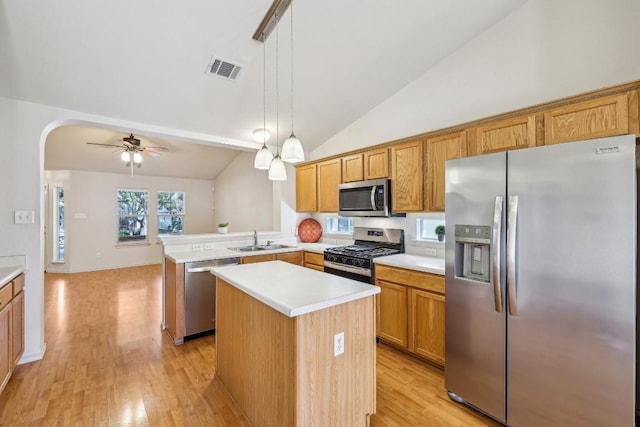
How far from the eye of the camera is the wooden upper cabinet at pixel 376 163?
10.9 ft

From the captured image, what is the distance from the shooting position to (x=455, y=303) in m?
2.10

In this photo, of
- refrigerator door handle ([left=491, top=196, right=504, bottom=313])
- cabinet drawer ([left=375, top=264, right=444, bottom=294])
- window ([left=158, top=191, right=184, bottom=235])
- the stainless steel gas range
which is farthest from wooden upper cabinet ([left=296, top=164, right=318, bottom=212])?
window ([left=158, top=191, right=184, bottom=235])

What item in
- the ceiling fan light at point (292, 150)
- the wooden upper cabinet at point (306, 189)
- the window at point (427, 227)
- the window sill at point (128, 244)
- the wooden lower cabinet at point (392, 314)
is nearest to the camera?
the ceiling fan light at point (292, 150)

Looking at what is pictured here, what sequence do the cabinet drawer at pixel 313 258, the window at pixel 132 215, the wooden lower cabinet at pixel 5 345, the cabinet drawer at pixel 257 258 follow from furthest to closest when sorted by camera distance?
the window at pixel 132 215 < the cabinet drawer at pixel 313 258 < the cabinet drawer at pixel 257 258 < the wooden lower cabinet at pixel 5 345

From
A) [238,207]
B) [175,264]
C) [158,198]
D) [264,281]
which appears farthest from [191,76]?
[158,198]

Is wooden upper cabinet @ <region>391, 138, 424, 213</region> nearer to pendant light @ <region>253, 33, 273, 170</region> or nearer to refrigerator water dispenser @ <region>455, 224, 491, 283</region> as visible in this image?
refrigerator water dispenser @ <region>455, 224, 491, 283</region>

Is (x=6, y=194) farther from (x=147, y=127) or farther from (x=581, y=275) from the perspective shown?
(x=581, y=275)

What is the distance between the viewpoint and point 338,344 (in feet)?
5.37

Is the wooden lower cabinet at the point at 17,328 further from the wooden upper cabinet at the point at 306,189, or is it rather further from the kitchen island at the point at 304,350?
the wooden upper cabinet at the point at 306,189

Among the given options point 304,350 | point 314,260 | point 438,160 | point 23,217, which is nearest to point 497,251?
point 438,160

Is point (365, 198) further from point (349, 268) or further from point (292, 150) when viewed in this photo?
point (292, 150)

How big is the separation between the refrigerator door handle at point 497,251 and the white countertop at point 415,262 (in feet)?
1.96

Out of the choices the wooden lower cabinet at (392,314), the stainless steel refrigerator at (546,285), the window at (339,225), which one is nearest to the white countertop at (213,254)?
the window at (339,225)

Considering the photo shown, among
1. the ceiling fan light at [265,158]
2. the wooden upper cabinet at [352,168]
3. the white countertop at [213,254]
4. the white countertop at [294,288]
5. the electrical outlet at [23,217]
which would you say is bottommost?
the white countertop at [213,254]
